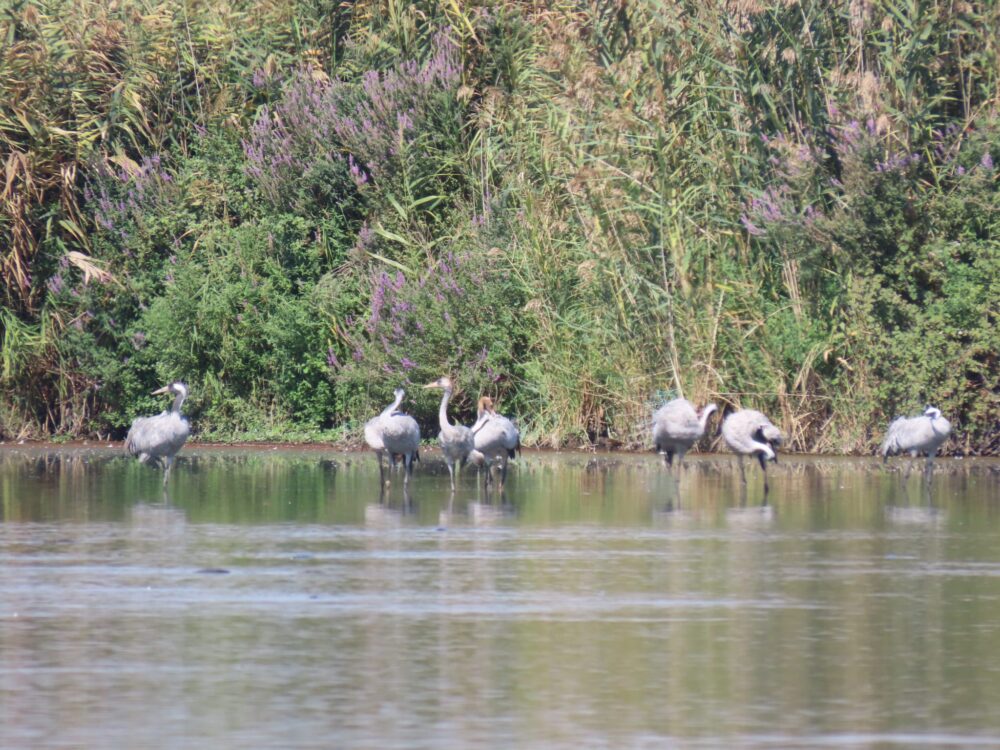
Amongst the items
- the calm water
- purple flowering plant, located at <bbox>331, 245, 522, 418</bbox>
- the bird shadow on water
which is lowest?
the calm water

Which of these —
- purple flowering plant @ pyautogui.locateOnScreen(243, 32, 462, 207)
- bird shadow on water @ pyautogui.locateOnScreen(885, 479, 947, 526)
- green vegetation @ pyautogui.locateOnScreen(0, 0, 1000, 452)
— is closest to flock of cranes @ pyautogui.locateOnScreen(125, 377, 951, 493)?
bird shadow on water @ pyautogui.locateOnScreen(885, 479, 947, 526)

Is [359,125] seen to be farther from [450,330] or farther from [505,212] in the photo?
[450,330]

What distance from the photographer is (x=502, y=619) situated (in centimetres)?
1019

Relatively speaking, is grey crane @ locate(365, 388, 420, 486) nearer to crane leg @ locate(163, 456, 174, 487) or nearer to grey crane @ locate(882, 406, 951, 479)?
crane leg @ locate(163, 456, 174, 487)

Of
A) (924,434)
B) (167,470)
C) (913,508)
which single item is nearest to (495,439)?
(167,470)

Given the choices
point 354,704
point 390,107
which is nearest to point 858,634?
point 354,704

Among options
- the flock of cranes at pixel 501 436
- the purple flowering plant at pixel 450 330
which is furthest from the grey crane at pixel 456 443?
the purple flowering plant at pixel 450 330

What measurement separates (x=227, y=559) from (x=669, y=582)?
120 inches

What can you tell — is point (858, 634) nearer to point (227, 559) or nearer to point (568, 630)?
point (568, 630)

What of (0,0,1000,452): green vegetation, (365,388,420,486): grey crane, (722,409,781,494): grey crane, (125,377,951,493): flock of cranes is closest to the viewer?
(365,388,420,486): grey crane

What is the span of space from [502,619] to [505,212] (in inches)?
548

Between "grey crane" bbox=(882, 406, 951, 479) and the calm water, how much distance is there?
2.15ft

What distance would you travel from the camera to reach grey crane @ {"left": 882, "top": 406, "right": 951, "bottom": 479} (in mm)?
18203

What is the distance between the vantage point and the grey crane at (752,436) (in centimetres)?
1872
